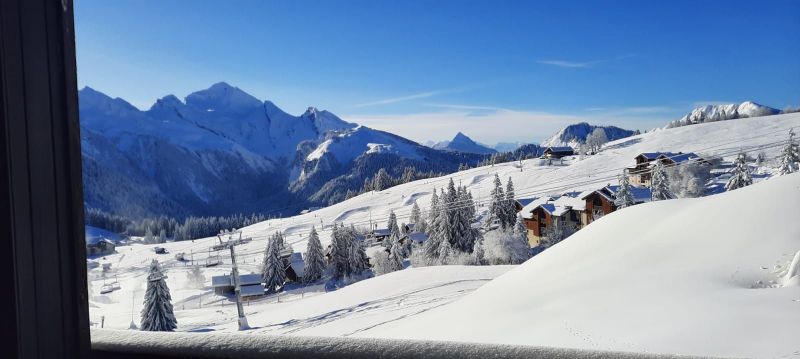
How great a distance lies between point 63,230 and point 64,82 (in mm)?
158

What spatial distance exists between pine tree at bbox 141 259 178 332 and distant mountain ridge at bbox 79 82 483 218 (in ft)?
2.92

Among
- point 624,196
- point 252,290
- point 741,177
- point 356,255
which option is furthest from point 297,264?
point 741,177

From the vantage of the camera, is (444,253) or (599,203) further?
(444,253)

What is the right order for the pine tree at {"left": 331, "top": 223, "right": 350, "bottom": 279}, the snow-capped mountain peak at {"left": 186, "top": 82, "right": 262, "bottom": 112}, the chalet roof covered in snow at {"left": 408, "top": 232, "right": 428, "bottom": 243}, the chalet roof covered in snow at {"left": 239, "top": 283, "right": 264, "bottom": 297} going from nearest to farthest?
the chalet roof covered in snow at {"left": 239, "top": 283, "right": 264, "bottom": 297} < the pine tree at {"left": 331, "top": 223, "right": 350, "bottom": 279} < the chalet roof covered in snow at {"left": 408, "top": 232, "right": 428, "bottom": 243} < the snow-capped mountain peak at {"left": 186, "top": 82, "right": 262, "bottom": 112}

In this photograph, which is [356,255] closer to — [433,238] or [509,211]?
[433,238]

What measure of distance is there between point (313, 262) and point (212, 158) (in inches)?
633

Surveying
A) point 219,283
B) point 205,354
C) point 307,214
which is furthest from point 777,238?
point 307,214

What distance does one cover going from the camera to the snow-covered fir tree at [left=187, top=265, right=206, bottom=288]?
9.62 m

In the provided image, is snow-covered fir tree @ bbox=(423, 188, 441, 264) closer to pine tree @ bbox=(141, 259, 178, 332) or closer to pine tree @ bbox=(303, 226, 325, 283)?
pine tree @ bbox=(303, 226, 325, 283)

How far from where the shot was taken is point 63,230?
1.61ft

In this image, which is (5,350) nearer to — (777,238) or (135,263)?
(777,238)

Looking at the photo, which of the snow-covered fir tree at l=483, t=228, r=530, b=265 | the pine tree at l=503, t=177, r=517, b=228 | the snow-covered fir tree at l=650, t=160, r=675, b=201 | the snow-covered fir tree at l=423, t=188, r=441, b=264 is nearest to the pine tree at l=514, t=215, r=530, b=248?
the snow-covered fir tree at l=483, t=228, r=530, b=265

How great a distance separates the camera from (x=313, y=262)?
14.5 meters

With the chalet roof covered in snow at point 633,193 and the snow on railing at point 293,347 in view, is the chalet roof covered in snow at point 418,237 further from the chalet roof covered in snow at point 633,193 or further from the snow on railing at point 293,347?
Answer: the snow on railing at point 293,347
